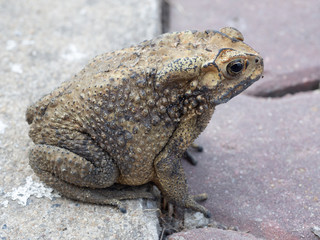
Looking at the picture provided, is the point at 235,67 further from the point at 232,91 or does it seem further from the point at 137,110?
the point at 137,110

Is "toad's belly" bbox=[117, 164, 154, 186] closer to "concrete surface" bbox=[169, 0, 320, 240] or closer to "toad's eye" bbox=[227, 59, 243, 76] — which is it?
"concrete surface" bbox=[169, 0, 320, 240]

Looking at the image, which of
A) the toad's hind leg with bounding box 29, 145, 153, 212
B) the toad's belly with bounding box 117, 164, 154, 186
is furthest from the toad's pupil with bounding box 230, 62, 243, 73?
the toad's hind leg with bounding box 29, 145, 153, 212

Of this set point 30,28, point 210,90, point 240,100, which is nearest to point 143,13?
point 30,28

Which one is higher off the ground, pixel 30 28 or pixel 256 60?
pixel 256 60

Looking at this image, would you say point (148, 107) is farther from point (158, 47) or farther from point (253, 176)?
point (253, 176)

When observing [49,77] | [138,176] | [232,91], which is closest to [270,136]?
[232,91]

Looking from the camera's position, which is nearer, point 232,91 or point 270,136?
point 232,91
